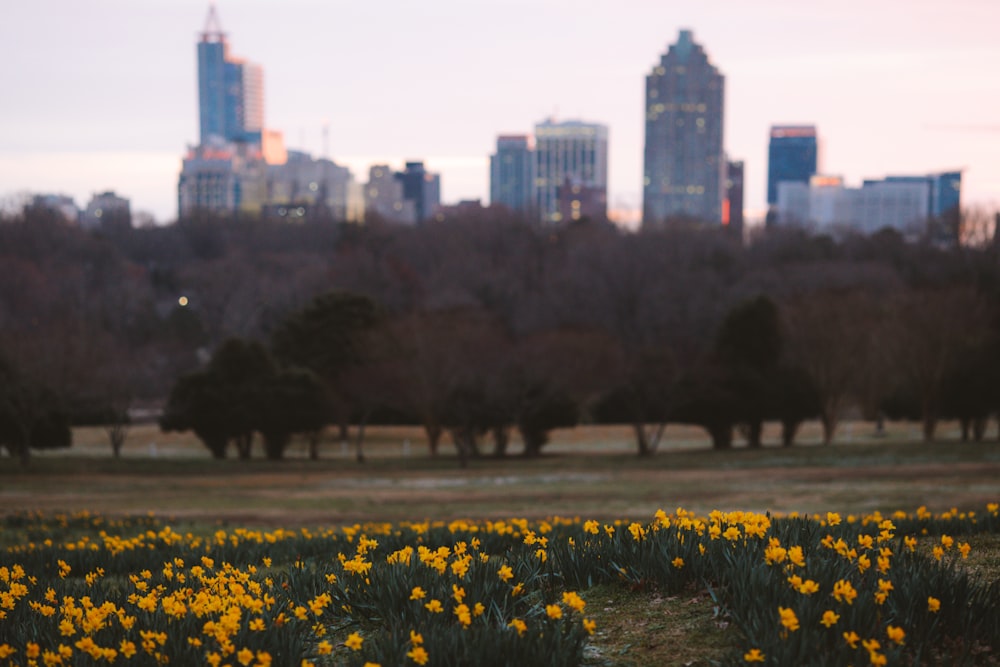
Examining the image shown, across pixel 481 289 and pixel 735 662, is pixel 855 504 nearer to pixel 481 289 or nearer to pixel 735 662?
pixel 735 662

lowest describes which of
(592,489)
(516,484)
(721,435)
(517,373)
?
(721,435)

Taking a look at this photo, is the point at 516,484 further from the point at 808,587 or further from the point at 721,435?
the point at 808,587

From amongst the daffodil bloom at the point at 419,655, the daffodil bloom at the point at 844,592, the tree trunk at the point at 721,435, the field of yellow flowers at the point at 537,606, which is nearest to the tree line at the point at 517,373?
the tree trunk at the point at 721,435

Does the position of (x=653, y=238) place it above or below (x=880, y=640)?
above

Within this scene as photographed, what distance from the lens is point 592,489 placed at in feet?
79.6

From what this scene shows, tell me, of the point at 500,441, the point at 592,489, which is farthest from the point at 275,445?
the point at 592,489

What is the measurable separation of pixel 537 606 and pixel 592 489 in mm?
19114

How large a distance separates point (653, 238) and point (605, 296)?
18.9m

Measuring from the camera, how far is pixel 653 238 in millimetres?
91500

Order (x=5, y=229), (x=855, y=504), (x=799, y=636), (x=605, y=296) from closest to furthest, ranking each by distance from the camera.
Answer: (x=799, y=636) → (x=855, y=504) → (x=605, y=296) → (x=5, y=229)

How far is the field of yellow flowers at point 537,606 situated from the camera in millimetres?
4637

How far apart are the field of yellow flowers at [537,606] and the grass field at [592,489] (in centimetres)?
27

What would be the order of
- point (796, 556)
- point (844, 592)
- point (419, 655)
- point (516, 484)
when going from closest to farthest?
point (419, 655) → point (844, 592) → point (796, 556) → point (516, 484)

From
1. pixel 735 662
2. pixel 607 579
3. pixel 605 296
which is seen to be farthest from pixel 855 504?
pixel 605 296
